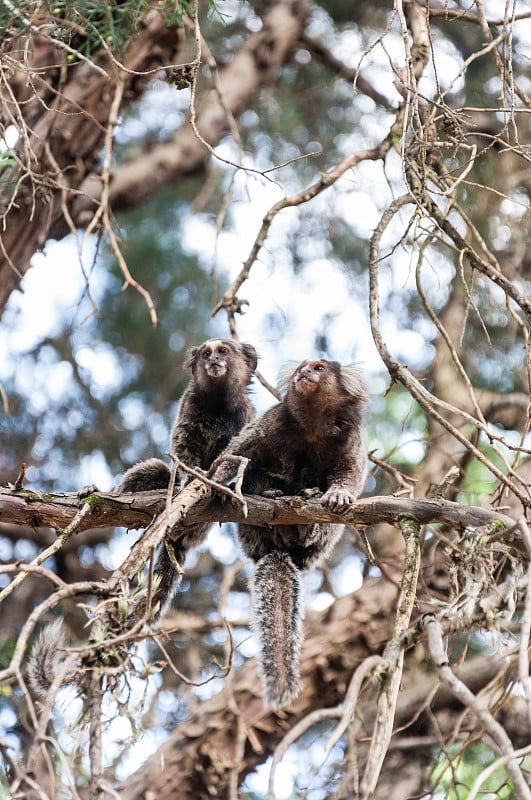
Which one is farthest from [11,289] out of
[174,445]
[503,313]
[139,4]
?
[503,313]

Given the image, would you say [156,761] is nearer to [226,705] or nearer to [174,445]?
[226,705]

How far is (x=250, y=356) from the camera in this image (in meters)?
5.74

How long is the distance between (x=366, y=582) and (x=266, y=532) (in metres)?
1.75

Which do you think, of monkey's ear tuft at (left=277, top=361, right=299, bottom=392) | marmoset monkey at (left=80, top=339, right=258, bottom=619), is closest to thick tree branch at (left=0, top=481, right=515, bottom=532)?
marmoset monkey at (left=80, top=339, right=258, bottom=619)

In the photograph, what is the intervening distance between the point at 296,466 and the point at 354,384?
2.06ft

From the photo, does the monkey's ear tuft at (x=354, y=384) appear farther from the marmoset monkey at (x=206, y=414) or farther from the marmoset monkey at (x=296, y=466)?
the marmoset monkey at (x=206, y=414)

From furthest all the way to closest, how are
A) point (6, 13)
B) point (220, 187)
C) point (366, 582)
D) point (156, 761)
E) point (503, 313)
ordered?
point (220, 187), point (503, 313), point (366, 582), point (156, 761), point (6, 13)

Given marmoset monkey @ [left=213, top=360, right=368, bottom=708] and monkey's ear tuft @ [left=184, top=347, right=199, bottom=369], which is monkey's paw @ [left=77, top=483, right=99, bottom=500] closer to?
marmoset monkey @ [left=213, top=360, right=368, bottom=708]

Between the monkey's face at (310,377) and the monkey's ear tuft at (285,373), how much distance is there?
0.82ft

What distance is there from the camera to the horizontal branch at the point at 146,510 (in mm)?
3793

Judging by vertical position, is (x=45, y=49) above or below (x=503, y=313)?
above

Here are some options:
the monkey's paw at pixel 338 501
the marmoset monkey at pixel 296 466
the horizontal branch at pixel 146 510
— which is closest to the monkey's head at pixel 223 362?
the marmoset monkey at pixel 296 466

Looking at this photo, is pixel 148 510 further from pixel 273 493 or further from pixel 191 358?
pixel 191 358

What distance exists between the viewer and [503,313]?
696 cm
